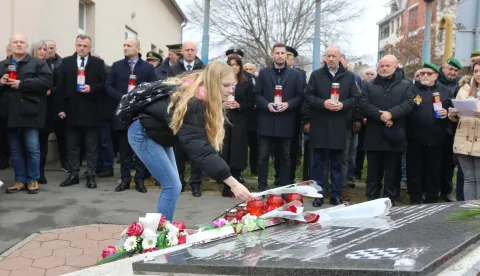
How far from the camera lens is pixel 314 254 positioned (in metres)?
2.44

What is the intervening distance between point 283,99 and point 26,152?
3558 mm

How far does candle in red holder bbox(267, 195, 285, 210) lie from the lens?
140 inches

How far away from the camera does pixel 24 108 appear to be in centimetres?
652

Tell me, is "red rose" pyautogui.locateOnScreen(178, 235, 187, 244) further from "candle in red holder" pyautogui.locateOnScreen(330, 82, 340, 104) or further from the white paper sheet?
the white paper sheet

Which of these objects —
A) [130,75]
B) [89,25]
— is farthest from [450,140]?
[89,25]

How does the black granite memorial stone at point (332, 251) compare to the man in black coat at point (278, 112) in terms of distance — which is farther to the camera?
the man in black coat at point (278, 112)

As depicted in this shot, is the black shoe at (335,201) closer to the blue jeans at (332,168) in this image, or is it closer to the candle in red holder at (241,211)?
the blue jeans at (332,168)

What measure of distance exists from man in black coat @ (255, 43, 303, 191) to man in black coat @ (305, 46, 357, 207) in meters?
0.27

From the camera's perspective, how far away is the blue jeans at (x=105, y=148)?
819 centimetres

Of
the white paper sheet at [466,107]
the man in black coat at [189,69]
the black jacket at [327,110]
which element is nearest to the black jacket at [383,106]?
the black jacket at [327,110]

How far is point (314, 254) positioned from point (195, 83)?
5.36 feet

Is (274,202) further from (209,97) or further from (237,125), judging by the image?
(237,125)

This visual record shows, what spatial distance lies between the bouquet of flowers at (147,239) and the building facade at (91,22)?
545cm

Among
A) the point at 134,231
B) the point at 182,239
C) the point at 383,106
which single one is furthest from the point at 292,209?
the point at 383,106
